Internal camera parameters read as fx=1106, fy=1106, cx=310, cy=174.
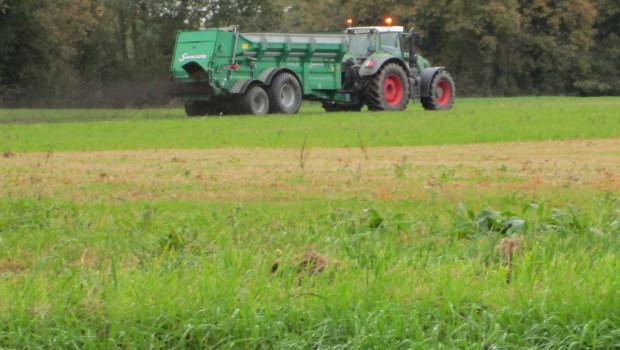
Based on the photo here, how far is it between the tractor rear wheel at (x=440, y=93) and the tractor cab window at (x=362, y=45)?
7.59 feet

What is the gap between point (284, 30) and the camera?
66.0 metres

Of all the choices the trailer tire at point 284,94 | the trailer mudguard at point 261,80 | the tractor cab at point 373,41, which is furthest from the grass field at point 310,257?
the tractor cab at point 373,41

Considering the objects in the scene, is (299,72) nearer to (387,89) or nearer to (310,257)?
(387,89)

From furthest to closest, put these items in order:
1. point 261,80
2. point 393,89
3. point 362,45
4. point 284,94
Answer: point 362,45 < point 393,89 < point 284,94 < point 261,80

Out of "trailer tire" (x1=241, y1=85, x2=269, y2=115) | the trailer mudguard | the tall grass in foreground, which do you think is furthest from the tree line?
the tall grass in foreground

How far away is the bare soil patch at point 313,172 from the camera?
39.3 feet

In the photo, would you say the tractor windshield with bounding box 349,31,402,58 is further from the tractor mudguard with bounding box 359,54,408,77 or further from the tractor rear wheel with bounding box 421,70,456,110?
the tractor rear wheel with bounding box 421,70,456,110

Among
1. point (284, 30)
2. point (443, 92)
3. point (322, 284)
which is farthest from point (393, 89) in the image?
point (284, 30)

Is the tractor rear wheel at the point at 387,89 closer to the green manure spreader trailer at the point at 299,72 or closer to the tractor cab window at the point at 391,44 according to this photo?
the green manure spreader trailer at the point at 299,72

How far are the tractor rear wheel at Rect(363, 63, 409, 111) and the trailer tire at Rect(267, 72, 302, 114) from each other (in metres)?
2.34

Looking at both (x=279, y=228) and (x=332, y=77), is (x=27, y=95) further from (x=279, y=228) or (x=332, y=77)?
(x=279, y=228)

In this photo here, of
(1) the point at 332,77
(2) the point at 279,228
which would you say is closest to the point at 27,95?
(1) the point at 332,77

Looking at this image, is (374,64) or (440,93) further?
(440,93)

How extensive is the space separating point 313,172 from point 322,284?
7.29 metres
